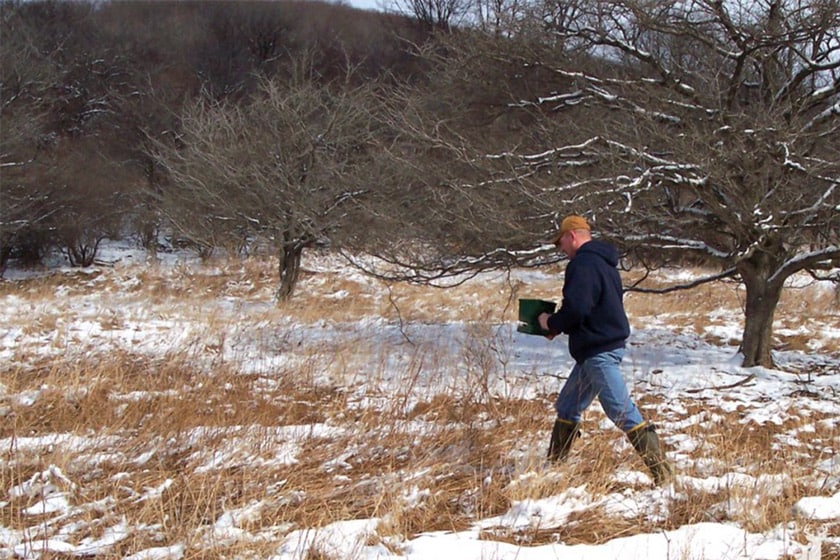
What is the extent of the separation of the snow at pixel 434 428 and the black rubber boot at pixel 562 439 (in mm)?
205

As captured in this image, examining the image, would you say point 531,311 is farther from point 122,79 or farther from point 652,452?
point 122,79

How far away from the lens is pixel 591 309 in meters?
3.26

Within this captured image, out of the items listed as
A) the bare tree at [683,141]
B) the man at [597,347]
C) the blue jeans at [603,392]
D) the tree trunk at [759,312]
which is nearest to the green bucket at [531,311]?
the man at [597,347]

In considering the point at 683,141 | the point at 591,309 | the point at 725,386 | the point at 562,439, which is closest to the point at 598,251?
the point at 591,309

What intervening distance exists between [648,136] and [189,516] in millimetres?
4911

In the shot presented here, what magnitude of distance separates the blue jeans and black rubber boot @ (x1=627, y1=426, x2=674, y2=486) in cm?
4

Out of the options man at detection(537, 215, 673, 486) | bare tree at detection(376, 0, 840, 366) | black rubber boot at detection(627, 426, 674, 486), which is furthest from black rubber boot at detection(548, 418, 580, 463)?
bare tree at detection(376, 0, 840, 366)

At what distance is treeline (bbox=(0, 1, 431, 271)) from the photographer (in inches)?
729

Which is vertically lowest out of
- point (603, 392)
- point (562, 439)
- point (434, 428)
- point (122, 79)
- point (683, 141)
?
point (434, 428)

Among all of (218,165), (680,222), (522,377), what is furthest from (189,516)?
(218,165)

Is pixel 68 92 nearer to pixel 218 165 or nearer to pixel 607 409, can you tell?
pixel 218 165

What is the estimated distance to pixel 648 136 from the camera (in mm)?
6043

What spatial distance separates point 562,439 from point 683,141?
3.06 metres

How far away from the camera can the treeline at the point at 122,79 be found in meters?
18.5
